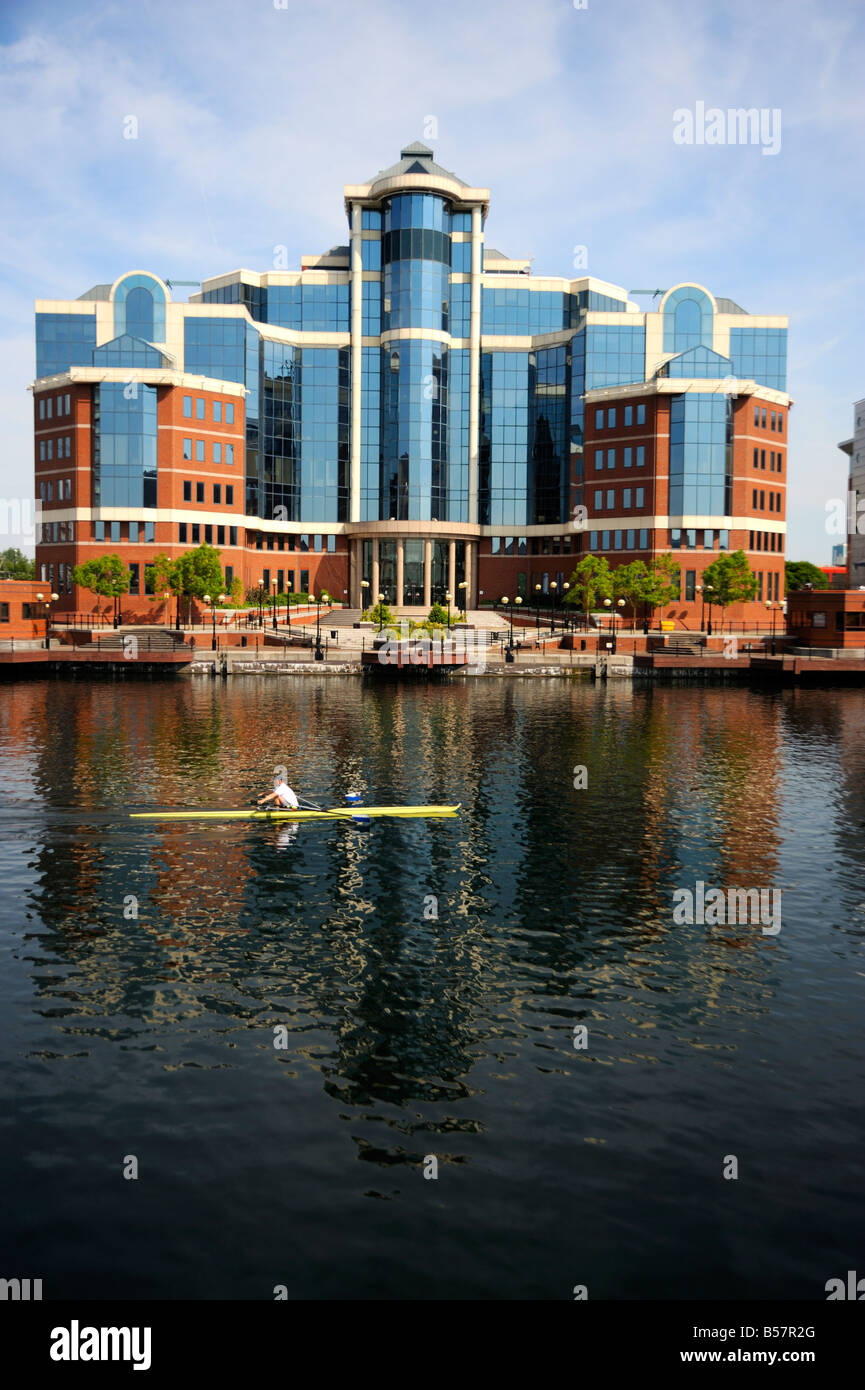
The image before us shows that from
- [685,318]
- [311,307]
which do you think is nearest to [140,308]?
[311,307]

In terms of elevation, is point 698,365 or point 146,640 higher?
point 698,365

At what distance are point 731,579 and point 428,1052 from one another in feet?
284

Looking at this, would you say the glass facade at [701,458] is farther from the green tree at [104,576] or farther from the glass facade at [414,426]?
the green tree at [104,576]

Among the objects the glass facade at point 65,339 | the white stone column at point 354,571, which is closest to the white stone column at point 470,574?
the white stone column at point 354,571

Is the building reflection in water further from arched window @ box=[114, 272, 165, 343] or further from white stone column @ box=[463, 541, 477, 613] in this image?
arched window @ box=[114, 272, 165, 343]

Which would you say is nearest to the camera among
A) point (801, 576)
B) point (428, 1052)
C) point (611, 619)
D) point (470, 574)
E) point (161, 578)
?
point (428, 1052)

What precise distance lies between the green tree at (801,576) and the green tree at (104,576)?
106 metres

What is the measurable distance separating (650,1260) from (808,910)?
13.7 metres

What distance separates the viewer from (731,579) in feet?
316

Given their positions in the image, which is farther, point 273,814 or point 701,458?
point 701,458

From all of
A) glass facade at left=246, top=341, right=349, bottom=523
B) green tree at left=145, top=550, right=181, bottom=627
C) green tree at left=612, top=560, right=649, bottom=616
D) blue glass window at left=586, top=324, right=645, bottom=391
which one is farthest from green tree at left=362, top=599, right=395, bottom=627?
blue glass window at left=586, top=324, right=645, bottom=391

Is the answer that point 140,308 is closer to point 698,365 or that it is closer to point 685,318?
point 698,365
